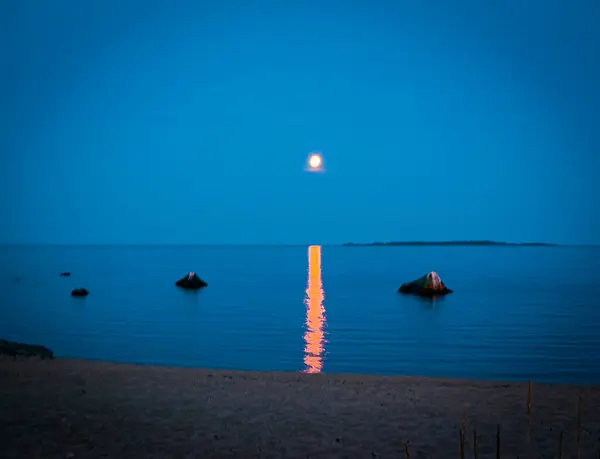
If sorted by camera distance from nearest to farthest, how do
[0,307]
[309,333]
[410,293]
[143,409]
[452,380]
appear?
[143,409], [452,380], [309,333], [0,307], [410,293]

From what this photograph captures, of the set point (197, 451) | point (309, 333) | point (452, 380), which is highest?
point (309, 333)

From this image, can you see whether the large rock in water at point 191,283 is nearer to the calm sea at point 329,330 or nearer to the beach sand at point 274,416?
the calm sea at point 329,330

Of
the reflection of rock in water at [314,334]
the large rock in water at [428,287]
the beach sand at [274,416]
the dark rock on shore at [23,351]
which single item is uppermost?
the large rock in water at [428,287]

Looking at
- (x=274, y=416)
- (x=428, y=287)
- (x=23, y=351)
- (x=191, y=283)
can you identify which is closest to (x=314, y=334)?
(x=23, y=351)

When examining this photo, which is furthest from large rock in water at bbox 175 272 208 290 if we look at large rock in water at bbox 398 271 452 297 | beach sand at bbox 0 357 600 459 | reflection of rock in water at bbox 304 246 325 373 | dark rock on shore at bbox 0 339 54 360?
beach sand at bbox 0 357 600 459

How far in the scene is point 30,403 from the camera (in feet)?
42.9

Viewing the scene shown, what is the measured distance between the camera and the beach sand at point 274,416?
9.93 metres

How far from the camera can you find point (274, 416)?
12.3m

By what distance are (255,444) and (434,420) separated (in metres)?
4.33

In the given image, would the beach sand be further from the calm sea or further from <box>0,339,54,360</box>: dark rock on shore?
the calm sea

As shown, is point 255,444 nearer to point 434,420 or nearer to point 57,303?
point 434,420

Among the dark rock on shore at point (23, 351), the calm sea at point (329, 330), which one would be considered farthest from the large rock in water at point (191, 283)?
the dark rock on shore at point (23, 351)

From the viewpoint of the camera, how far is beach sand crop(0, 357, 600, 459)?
993cm

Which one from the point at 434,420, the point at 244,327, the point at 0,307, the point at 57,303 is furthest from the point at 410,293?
the point at 434,420
